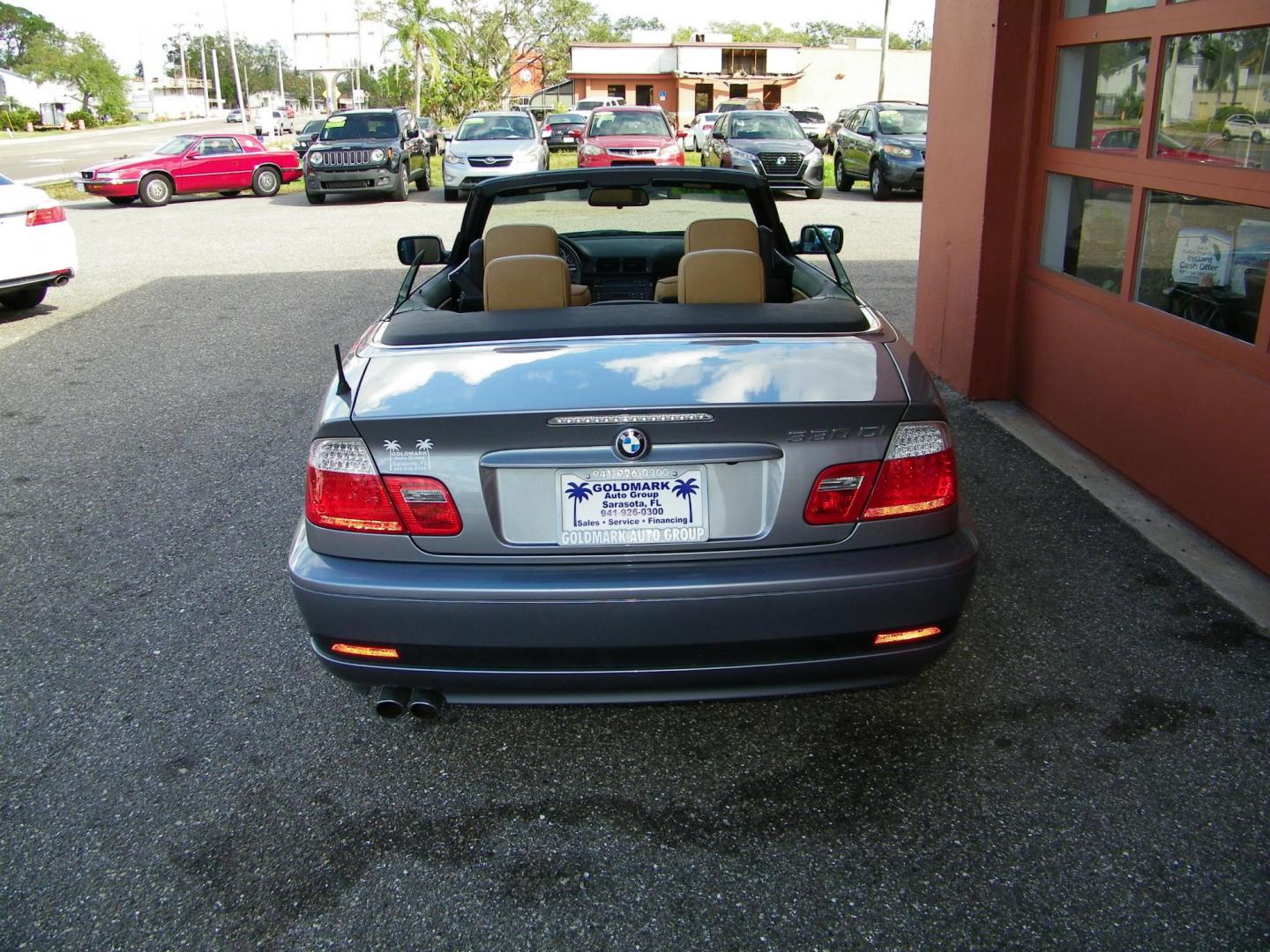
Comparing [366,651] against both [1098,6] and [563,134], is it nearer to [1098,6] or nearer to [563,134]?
[1098,6]

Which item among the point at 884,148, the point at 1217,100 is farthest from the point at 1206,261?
the point at 884,148

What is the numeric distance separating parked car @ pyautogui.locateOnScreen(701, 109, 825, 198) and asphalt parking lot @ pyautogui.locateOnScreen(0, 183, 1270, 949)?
1539 centimetres

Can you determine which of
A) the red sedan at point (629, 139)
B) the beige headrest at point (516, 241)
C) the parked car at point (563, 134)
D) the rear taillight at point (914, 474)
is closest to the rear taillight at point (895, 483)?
the rear taillight at point (914, 474)

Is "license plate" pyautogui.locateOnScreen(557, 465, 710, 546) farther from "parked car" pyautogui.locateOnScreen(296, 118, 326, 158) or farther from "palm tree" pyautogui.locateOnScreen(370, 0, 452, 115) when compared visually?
"palm tree" pyautogui.locateOnScreen(370, 0, 452, 115)

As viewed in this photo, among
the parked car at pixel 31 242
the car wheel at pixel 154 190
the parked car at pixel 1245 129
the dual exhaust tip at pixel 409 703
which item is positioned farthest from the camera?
the car wheel at pixel 154 190

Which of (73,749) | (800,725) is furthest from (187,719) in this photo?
(800,725)

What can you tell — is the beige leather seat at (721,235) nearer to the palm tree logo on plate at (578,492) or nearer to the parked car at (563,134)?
the palm tree logo on plate at (578,492)

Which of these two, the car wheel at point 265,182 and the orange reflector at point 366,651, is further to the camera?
the car wheel at point 265,182

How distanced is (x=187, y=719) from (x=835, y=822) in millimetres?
1955

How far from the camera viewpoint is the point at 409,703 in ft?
9.14

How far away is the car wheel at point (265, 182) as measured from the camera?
22.8m

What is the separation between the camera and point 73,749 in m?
3.15

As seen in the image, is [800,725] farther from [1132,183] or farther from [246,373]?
[246,373]

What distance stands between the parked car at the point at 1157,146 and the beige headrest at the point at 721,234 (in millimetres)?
1997
